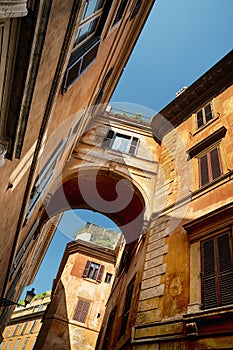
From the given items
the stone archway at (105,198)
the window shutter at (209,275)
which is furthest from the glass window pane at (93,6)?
the stone archway at (105,198)

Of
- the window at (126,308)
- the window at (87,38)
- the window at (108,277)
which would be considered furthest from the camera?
the window at (108,277)

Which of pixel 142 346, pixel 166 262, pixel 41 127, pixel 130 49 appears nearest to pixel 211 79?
pixel 130 49

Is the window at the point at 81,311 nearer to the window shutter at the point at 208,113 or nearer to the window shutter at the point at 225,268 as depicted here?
the window shutter at the point at 225,268

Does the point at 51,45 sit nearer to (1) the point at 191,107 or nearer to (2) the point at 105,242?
(1) the point at 191,107

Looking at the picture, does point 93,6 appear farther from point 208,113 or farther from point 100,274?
point 100,274

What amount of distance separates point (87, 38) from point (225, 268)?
6.02 m

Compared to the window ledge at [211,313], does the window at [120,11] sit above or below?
above

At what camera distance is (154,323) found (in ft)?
19.9

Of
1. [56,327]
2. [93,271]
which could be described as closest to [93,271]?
[93,271]

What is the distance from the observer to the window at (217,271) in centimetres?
523

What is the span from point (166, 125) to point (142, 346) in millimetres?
9947

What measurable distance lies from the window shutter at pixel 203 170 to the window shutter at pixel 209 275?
241cm

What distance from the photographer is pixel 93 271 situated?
20.8 meters

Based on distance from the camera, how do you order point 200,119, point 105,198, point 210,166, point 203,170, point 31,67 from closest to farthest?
point 31,67, point 210,166, point 203,170, point 200,119, point 105,198
